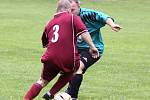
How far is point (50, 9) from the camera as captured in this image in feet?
131

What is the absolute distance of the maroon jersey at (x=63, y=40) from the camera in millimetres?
8125

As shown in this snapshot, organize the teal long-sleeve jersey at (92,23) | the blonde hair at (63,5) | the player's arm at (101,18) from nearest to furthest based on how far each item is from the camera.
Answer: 1. the blonde hair at (63,5)
2. the player's arm at (101,18)
3. the teal long-sleeve jersey at (92,23)

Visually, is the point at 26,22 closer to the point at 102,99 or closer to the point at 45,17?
the point at 45,17

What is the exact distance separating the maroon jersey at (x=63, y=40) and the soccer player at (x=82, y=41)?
954 millimetres

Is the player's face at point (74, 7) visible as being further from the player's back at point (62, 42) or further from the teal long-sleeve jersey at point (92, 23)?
the player's back at point (62, 42)

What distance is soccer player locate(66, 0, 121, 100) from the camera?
9.32 metres

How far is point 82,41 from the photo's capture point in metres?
9.62

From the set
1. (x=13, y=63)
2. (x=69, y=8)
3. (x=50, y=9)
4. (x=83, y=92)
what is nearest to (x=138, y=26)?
(x=50, y=9)

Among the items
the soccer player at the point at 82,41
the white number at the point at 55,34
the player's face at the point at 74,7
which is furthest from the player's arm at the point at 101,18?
the white number at the point at 55,34

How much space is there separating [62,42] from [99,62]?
7783 mm

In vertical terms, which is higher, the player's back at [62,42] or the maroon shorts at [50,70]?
the player's back at [62,42]

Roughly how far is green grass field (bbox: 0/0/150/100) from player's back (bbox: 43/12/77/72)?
1.73 m

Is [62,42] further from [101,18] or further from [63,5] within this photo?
[101,18]

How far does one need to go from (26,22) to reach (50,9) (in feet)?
33.6
